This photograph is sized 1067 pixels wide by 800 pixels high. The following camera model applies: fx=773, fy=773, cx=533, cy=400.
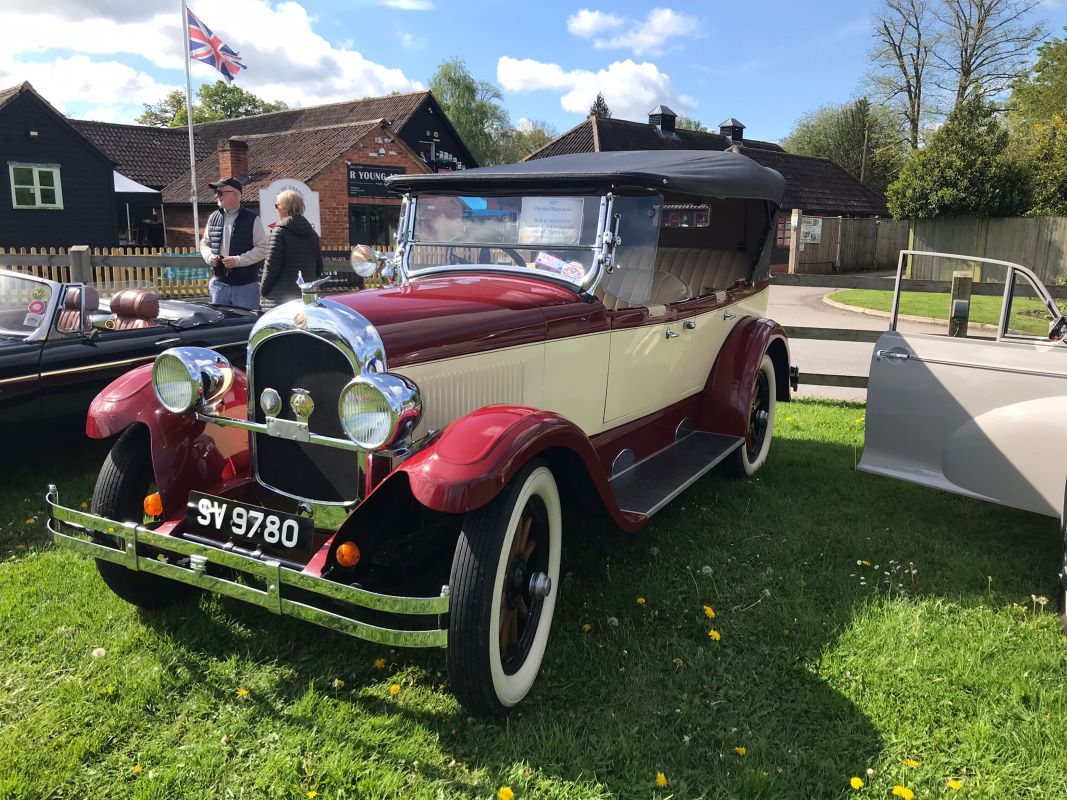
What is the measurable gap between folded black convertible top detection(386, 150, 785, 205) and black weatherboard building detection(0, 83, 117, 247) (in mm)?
23209

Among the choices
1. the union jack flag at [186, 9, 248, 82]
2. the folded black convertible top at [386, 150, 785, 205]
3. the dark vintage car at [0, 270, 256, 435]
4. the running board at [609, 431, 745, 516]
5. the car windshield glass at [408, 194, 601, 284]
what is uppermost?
the union jack flag at [186, 9, 248, 82]

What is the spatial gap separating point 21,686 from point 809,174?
31462mm

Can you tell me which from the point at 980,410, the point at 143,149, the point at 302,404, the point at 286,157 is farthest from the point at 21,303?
the point at 143,149

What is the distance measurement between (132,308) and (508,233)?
2.79 m

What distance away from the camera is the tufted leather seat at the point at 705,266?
17.0 feet

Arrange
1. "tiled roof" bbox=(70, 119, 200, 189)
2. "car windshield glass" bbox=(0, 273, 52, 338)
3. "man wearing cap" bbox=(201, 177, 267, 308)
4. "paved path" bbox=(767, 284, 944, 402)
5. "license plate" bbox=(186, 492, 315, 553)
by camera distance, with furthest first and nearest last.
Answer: "tiled roof" bbox=(70, 119, 200, 189) → "paved path" bbox=(767, 284, 944, 402) → "man wearing cap" bbox=(201, 177, 267, 308) → "car windshield glass" bbox=(0, 273, 52, 338) → "license plate" bbox=(186, 492, 315, 553)

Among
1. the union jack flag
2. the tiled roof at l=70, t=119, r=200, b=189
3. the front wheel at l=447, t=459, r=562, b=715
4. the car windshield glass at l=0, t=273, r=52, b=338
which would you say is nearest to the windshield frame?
the front wheel at l=447, t=459, r=562, b=715

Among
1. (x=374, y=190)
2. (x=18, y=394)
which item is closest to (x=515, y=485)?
(x=18, y=394)

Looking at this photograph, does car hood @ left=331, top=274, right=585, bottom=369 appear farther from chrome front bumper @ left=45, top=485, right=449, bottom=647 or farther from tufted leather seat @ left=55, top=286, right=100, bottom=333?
tufted leather seat @ left=55, top=286, right=100, bottom=333

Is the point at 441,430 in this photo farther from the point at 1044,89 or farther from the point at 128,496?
the point at 1044,89

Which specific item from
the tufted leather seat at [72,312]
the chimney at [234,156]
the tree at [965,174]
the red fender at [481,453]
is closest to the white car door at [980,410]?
the red fender at [481,453]

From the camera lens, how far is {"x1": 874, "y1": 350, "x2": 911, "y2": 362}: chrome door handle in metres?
4.08

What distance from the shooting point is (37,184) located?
73.9 feet

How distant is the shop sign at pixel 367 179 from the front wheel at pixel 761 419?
728 inches
